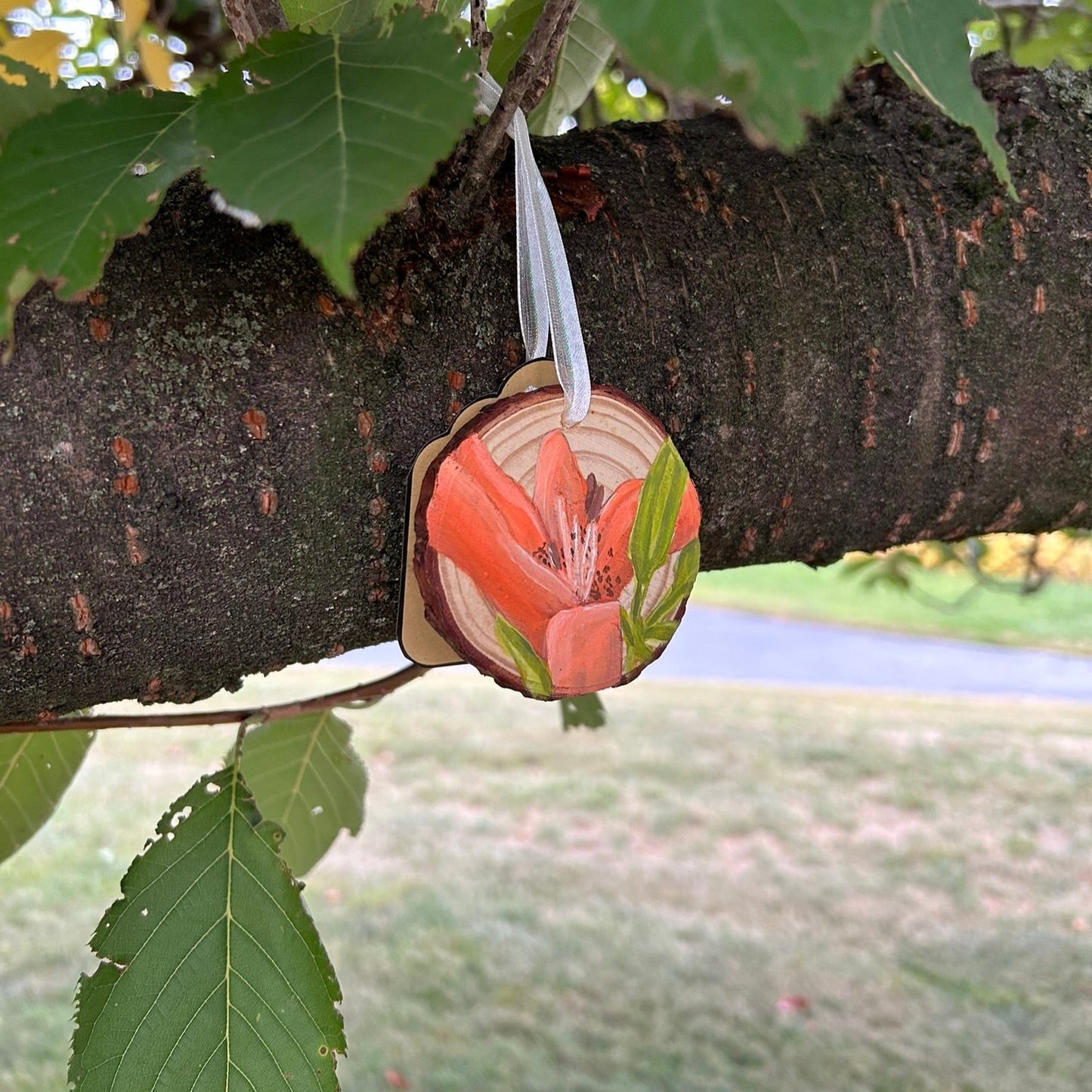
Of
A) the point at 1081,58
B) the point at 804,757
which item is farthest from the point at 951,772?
the point at 1081,58

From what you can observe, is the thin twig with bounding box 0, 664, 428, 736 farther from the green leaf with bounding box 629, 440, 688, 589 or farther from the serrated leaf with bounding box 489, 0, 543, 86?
the serrated leaf with bounding box 489, 0, 543, 86

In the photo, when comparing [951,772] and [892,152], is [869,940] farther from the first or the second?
[892,152]

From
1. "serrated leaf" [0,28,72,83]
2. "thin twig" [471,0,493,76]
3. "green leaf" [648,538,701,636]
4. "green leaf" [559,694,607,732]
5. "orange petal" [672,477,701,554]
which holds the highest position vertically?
"serrated leaf" [0,28,72,83]

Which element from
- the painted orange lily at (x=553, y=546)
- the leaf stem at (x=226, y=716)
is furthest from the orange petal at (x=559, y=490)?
the leaf stem at (x=226, y=716)

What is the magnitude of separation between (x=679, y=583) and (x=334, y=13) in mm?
456

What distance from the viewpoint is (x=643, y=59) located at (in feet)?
1.07

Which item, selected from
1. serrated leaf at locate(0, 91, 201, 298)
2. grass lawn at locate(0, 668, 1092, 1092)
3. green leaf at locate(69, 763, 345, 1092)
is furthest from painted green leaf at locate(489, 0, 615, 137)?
grass lawn at locate(0, 668, 1092, 1092)

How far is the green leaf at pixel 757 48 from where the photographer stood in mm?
328

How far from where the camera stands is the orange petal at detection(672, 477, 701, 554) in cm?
73

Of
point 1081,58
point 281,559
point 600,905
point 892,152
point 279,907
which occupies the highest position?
point 1081,58

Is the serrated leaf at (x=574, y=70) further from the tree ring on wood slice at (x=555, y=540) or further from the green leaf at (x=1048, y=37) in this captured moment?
the green leaf at (x=1048, y=37)

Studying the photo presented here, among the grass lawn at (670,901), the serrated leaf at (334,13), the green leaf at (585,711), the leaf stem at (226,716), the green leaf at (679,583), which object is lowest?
the grass lawn at (670,901)

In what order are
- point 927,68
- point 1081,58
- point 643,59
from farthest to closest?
point 1081,58 → point 927,68 → point 643,59

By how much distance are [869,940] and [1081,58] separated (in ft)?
10.4
